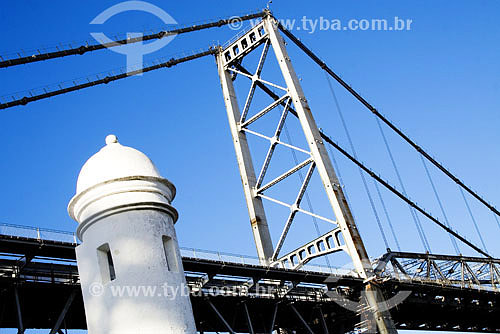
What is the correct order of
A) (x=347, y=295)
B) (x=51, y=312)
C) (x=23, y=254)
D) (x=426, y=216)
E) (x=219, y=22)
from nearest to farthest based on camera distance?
(x=23, y=254) < (x=51, y=312) < (x=347, y=295) < (x=219, y=22) < (x=426, y=216)

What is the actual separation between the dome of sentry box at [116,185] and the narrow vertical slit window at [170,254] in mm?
372

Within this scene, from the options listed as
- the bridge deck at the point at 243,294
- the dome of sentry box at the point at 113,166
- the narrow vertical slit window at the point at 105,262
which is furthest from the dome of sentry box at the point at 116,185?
the bridge deck at the point at 243,294

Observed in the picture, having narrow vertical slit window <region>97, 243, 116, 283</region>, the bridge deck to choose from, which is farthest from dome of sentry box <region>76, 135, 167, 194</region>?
the bridge deck

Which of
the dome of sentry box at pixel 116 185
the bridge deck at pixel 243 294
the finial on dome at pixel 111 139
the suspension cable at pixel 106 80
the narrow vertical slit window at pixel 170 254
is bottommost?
the narrow vertical slit window at pixel 170 254

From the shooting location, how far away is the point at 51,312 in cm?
2192

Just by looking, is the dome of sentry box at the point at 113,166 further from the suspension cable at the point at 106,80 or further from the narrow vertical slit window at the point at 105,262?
the suspension cable at the point at 106,80

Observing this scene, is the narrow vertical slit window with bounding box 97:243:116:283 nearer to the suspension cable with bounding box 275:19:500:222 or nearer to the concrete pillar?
the concrete pillar

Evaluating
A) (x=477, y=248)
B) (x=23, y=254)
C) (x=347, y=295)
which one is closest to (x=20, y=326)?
(x=23, y=254)

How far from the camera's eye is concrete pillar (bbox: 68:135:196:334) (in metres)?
6.27

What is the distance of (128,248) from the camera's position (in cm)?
662

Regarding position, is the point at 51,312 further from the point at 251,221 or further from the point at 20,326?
the point at 251,221

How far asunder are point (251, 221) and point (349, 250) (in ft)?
19.8

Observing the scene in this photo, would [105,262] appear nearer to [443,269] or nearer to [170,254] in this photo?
[170,254]

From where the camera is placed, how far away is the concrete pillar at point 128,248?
20.6 feet
